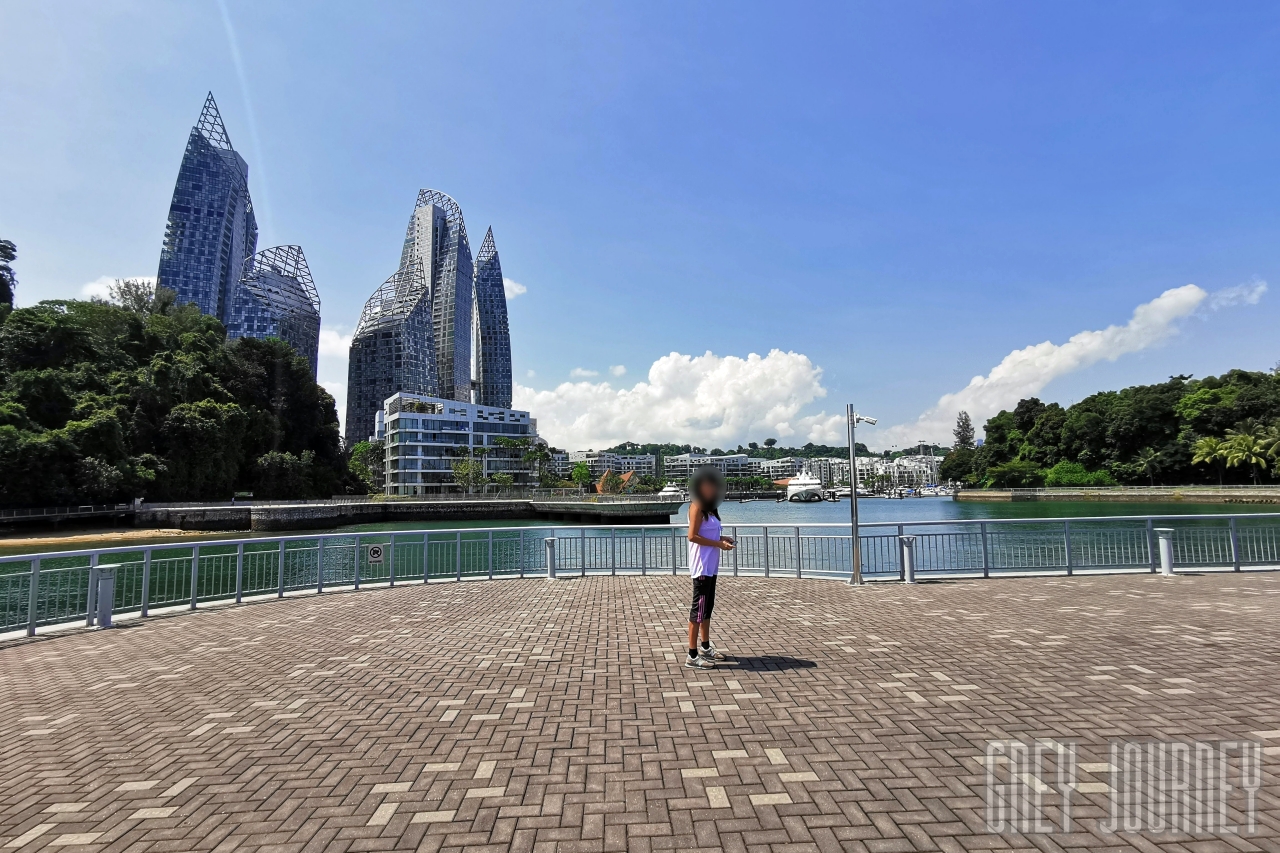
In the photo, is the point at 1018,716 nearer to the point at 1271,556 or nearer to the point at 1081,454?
the point at 1271,556

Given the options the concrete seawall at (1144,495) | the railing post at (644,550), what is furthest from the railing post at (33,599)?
the concrete seawall at (1144,495)

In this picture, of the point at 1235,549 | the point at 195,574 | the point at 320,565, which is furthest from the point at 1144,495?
the point at 195,574

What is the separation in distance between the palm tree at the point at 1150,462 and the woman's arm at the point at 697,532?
323 feet

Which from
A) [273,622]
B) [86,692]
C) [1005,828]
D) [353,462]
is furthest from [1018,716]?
[353,462]

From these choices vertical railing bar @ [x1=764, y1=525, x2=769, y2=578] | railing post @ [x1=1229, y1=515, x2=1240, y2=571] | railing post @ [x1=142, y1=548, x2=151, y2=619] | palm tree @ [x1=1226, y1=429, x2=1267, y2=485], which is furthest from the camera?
→ palm tree @ [x1=1226, y1=429, x2=1267, y2=485]

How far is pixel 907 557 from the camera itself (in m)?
11.5

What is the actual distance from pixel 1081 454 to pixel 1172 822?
107 meters

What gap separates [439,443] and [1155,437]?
10586 cm

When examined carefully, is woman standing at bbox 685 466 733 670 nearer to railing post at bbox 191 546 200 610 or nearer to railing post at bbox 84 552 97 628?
railing post at bbox 191 546 200 610

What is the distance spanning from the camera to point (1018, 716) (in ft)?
14.9

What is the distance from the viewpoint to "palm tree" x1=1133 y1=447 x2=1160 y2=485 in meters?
77.9

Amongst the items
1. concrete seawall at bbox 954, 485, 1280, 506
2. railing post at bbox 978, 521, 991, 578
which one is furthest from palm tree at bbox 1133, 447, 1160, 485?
railing post at bbox 978, 521, 991, 578

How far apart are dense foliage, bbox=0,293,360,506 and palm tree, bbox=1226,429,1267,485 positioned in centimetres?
10454

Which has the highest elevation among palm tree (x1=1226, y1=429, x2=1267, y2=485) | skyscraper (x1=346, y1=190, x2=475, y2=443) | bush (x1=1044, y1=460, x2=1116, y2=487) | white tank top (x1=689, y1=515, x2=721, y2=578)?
skyscraper (x1=346, y1=190, x2=475, y2=443)
